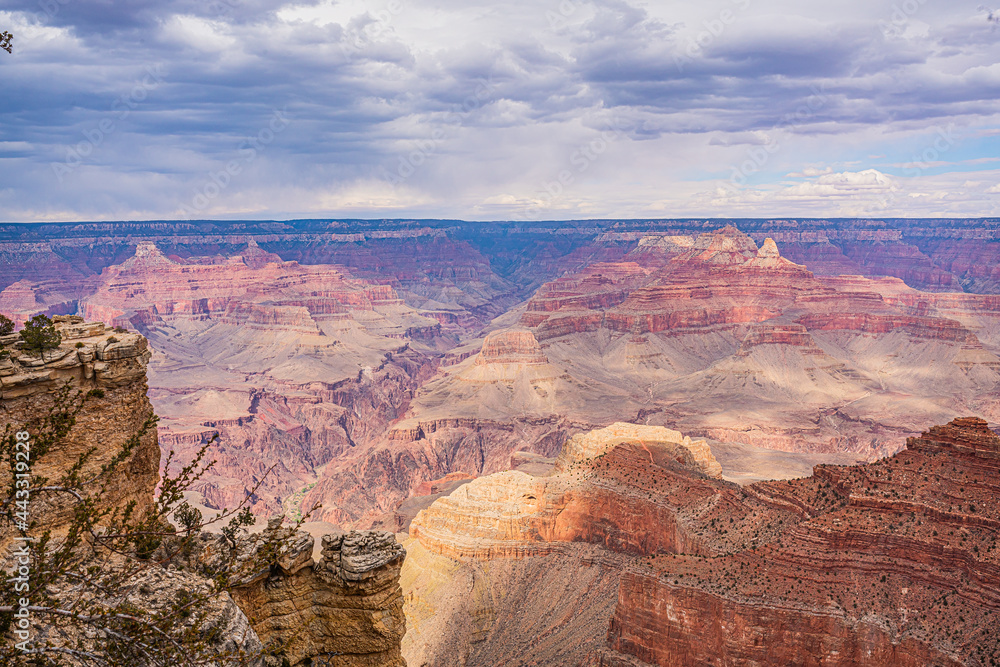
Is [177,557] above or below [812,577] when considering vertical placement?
above

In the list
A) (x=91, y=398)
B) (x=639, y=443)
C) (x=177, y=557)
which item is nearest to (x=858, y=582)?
(x=639, y=443)

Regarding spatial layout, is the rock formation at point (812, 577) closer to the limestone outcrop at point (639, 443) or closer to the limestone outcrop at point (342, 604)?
the limestone outcrop at point (639, 443)

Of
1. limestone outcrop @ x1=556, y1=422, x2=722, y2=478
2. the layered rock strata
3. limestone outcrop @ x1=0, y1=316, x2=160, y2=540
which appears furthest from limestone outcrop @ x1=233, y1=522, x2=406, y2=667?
limestone outcrop @ x1=556, y1=422, x2=722, y2=478

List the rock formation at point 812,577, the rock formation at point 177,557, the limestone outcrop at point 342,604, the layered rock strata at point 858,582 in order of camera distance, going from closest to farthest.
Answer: the rock formation at point 177,557
the limestone outcrop at point 342,604
the layered rock strata at point 858,582
the rock formation at point 812,577

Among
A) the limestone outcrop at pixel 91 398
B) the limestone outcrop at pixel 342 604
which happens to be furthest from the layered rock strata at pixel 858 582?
the limestone outcrop at pixel 91 398

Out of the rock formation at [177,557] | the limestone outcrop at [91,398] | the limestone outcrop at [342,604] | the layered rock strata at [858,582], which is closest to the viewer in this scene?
the rock formation at [177,557]

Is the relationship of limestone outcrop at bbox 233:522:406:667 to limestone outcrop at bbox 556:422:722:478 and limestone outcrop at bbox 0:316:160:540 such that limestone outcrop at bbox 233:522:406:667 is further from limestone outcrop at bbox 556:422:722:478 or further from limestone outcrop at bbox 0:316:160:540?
limestone outcrop at bbox 556:422:722:478

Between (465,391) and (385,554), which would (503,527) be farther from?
(465,391)

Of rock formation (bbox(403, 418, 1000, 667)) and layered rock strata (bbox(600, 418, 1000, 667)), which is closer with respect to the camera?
layered rock strata (bbox(600, 418, 1000, 667))

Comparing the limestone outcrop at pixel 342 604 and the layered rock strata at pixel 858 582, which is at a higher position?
the limestone outcrop at pixel 342 604

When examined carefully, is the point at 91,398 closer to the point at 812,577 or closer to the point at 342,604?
the point at 342,604

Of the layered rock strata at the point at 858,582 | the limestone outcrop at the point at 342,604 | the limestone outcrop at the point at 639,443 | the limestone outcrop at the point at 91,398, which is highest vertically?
the limestone outcrop at the point at 91,398
